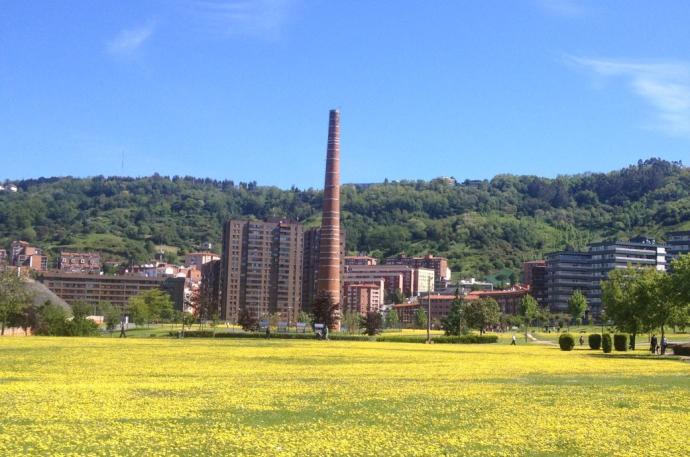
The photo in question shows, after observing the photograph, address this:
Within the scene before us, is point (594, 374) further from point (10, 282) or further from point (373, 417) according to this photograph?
point (10, 282)

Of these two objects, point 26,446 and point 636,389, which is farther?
point 636,389

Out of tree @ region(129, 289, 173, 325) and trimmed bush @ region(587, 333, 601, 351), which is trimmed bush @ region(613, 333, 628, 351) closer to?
trimmed bush @ region(587, 333, 601, 351)

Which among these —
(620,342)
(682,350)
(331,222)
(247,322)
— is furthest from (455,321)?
(682,350)

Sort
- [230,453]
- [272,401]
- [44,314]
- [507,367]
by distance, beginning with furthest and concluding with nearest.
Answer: [44,314] → [507,367] → [272,401] → [230,453]

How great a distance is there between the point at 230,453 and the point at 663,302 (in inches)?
2248

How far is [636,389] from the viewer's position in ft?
97.8

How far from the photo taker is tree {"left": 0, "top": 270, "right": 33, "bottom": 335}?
86438 millimetres

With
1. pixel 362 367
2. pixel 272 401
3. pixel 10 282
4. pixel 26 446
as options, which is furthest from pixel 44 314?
pixel 26 446

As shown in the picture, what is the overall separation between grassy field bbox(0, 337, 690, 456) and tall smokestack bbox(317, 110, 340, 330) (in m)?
107

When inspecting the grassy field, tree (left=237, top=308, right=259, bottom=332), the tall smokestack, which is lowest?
tree (left=237, top=308, right=259, bottom=332)

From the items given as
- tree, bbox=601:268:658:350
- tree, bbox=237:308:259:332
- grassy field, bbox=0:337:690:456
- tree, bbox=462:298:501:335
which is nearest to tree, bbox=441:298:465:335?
tree, bbox=462:298:501:335

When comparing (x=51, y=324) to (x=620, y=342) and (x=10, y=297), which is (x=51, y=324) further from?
(x=620, y=342)

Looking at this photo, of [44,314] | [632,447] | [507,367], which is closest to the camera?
[632,447]

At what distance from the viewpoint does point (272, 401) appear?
22641mm
